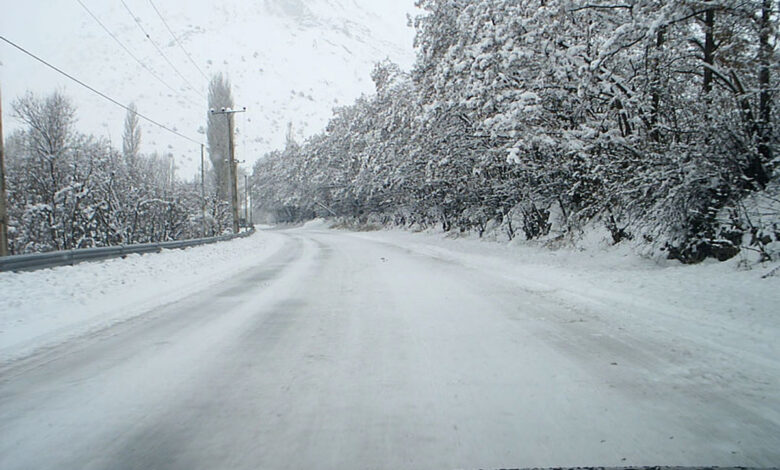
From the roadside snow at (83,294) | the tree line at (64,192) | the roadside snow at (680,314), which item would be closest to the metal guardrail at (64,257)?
the roadside snow at (83,294)

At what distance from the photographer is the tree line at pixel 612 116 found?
8.13m

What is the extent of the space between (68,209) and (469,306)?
25.1m

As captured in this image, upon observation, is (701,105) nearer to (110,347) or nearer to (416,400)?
(416,400)

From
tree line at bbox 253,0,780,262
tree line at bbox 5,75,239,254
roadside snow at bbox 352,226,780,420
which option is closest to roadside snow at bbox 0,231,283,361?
roadside snow at bbox 352,226,780,420

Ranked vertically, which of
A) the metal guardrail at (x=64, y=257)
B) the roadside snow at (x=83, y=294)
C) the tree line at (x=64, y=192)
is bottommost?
the roadside snow at (x=83, y=294)

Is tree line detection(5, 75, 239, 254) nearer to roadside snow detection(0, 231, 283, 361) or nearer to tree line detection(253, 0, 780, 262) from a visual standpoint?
roadside snow detection(0, 231, 283, 361)

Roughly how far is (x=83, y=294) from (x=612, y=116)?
1377cm

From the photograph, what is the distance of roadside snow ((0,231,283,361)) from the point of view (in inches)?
226

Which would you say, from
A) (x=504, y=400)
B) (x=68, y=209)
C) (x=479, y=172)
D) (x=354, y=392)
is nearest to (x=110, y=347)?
(x=354, y=392)

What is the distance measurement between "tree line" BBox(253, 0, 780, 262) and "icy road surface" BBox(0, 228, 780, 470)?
280 centimetres

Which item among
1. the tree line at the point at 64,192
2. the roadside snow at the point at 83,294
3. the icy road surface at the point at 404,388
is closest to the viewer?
the icy road surface at the point at 404,388

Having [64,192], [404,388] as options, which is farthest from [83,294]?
[64,192]

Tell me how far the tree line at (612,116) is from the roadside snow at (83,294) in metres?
8.90

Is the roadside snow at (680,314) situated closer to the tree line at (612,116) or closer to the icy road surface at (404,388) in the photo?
the icy road surface at (404,388)
